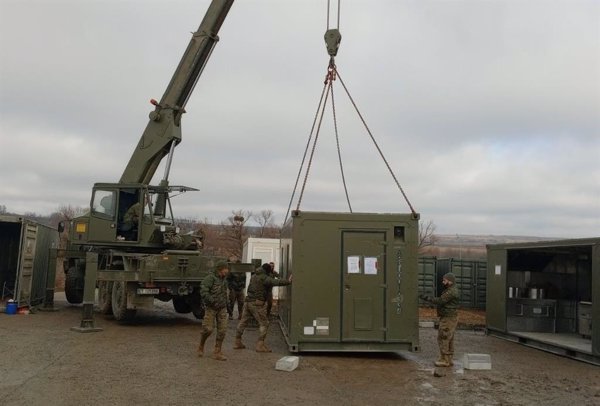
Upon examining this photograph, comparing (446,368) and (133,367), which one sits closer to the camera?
(133,367)

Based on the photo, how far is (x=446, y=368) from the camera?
8875mm

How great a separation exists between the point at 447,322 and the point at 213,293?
387 centimetres

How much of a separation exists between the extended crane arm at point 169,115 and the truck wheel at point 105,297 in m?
2.70

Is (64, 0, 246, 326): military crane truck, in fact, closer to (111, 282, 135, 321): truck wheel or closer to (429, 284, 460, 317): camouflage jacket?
(111, 282, 135, 321): truck wheel

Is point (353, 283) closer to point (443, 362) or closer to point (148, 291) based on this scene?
point (443, 362)

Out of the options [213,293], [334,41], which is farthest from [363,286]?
[334,41]

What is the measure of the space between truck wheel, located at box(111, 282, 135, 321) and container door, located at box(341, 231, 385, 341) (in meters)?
5.49

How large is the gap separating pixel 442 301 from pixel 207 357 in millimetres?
4003

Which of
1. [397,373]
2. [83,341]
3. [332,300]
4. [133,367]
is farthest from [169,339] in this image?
[397,373]

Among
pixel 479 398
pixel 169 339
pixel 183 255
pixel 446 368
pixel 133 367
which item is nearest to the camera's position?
pixel 479 398

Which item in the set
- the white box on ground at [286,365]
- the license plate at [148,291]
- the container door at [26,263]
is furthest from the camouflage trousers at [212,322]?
the container door at [26,263]

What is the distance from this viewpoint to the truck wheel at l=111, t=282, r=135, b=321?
40.7 ft

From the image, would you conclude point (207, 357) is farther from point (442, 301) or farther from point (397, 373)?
point (442, 301)

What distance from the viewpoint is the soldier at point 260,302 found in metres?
9.91
